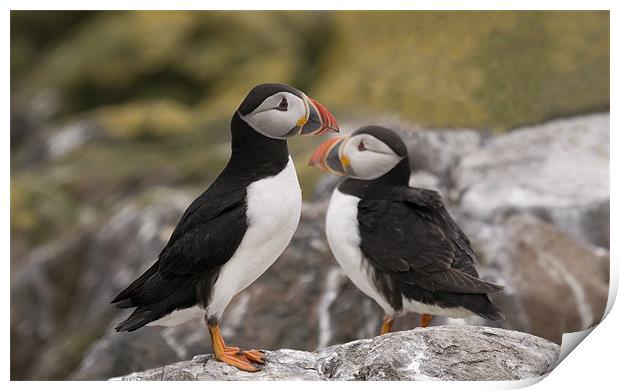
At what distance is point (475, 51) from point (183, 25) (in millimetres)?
1500

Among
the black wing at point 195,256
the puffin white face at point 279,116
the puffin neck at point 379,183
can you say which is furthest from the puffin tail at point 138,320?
the puffin neck at point 379,183

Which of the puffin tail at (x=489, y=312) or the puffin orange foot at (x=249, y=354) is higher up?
the puffin orange foot at (x=249, y=354)

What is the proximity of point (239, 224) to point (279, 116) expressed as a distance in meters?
0.41

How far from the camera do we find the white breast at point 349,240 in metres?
3.84

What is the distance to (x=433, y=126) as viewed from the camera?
475cm

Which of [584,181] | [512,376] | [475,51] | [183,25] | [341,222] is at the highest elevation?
[183,25]

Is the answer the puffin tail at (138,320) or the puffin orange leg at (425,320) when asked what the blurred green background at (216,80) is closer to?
the puffin orange leg at (425,320)

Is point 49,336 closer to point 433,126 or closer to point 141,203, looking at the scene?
point 141,203

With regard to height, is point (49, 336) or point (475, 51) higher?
point (475, 51)

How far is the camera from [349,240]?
151 inches

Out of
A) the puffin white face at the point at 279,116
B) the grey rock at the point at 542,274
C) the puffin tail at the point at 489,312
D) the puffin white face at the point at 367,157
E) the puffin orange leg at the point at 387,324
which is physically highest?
the puffin white face at the point at 279,116

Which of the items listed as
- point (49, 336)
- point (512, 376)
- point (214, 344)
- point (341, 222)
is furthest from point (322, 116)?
point (49, 336)

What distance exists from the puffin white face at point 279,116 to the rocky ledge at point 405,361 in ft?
2.79

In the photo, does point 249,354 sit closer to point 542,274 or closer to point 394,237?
point 394,237
